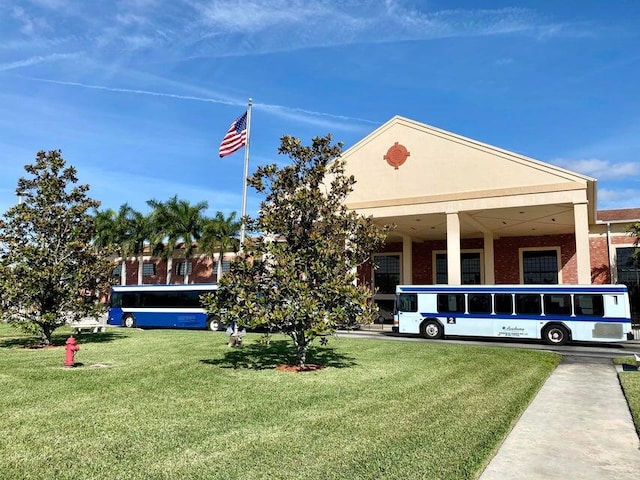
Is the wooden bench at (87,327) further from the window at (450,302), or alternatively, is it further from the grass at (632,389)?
the grass at (632,389)

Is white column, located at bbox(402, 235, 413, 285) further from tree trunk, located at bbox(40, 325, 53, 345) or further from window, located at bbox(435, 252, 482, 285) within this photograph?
tree trunk, located at bbox(40, 325, 53, 345)

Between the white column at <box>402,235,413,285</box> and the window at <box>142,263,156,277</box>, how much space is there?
25579 mm

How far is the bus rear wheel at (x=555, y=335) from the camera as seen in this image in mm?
20094

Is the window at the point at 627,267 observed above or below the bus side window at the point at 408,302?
above

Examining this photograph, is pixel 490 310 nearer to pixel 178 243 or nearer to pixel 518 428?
pixel 518 428

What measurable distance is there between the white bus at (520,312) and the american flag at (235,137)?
34.0ft

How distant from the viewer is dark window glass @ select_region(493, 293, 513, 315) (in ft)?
69.7

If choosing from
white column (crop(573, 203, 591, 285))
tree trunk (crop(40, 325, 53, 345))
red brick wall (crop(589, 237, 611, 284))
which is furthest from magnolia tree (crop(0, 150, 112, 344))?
red brick wall (crop(589, 237, 611, 284))

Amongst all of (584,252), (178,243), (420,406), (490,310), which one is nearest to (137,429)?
(420,406)

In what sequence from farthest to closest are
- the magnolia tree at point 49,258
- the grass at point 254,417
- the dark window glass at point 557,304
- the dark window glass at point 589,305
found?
the dark window glass at point 557,304 < the dark window glass at point 589,305 < the magnolia tree at point 49,258 < the grass at point 254,417

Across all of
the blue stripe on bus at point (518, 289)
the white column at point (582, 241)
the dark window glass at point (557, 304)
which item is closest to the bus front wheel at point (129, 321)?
the blue stripe on bus at point (518, 289)

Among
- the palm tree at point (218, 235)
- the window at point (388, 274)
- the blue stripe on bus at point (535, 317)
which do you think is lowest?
the blue stripe on bus at point (535, 317)

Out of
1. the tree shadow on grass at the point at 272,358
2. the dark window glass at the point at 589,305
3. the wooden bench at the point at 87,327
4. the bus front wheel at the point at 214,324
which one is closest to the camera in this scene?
the tree shadow on grass at the point at 272,358

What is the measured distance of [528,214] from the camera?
2873cm
